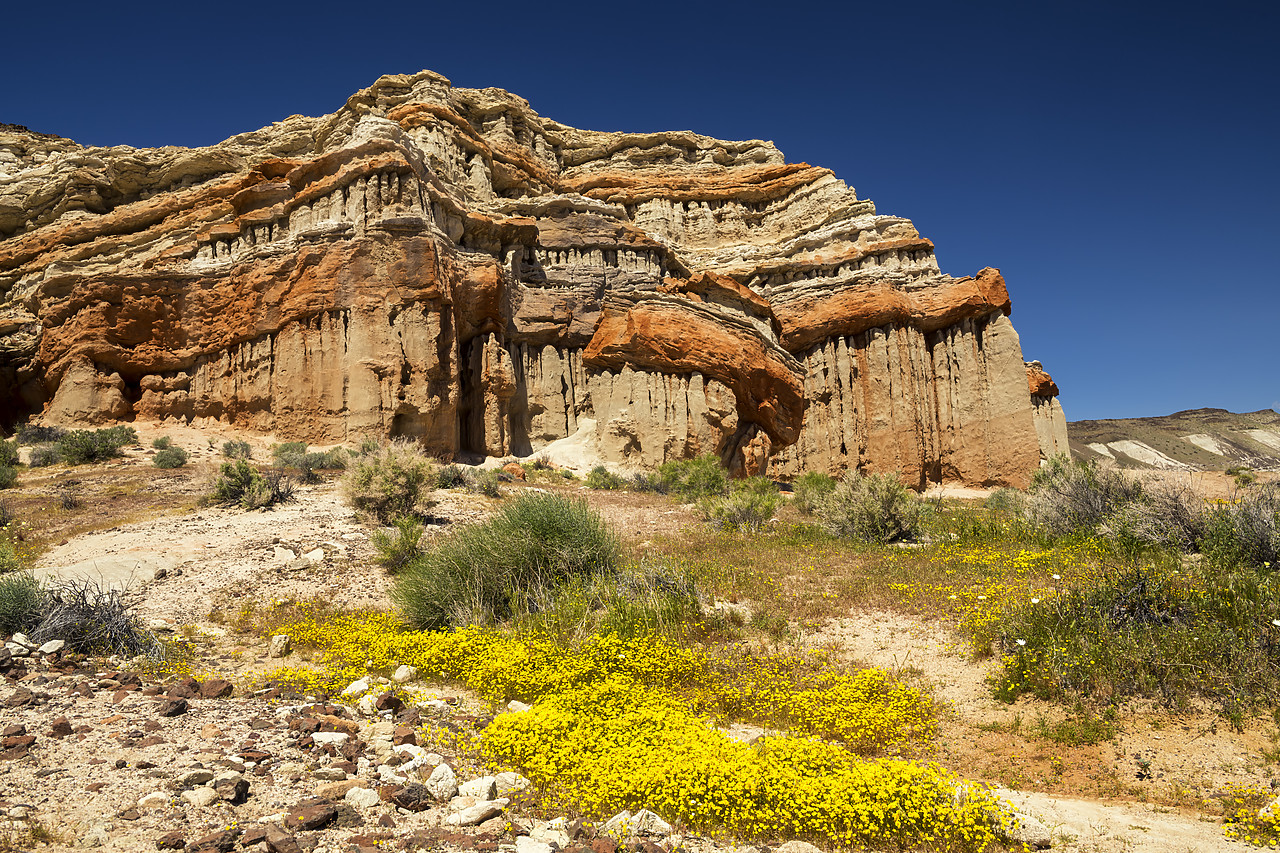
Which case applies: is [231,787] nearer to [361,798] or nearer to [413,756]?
[361,798]

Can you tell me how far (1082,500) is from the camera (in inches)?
418

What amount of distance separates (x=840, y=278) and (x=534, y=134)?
2594cm

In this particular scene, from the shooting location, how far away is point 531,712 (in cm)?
492

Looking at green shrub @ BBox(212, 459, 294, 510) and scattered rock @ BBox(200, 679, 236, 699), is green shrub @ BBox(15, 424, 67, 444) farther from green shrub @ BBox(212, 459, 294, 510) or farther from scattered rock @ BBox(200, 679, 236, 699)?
scattered rock @ BBox(200, 679, 236, 699)

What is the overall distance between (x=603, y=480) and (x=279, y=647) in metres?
15.5

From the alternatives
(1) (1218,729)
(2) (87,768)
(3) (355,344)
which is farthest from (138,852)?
(3) (355,344)

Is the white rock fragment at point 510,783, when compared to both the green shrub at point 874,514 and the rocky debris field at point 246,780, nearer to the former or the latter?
the rocky debris field at point 246,780

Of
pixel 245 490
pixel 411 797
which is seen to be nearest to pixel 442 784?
pixel 411 797

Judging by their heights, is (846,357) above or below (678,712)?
above

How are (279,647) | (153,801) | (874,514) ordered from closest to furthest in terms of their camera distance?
1. (153,801)
2. (279,647)
3. (874,514)

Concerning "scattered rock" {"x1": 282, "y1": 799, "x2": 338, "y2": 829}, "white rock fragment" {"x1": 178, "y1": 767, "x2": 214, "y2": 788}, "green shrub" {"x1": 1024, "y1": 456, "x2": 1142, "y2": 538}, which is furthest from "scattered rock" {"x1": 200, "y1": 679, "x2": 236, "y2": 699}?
"green shrub" {"x1": 1024, "y1": 456, "x2": 1142, "y2": 538}

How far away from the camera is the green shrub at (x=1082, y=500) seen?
33.1ft

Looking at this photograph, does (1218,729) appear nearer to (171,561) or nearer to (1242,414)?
(171,561)

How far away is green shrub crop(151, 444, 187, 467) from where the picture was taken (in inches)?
701
